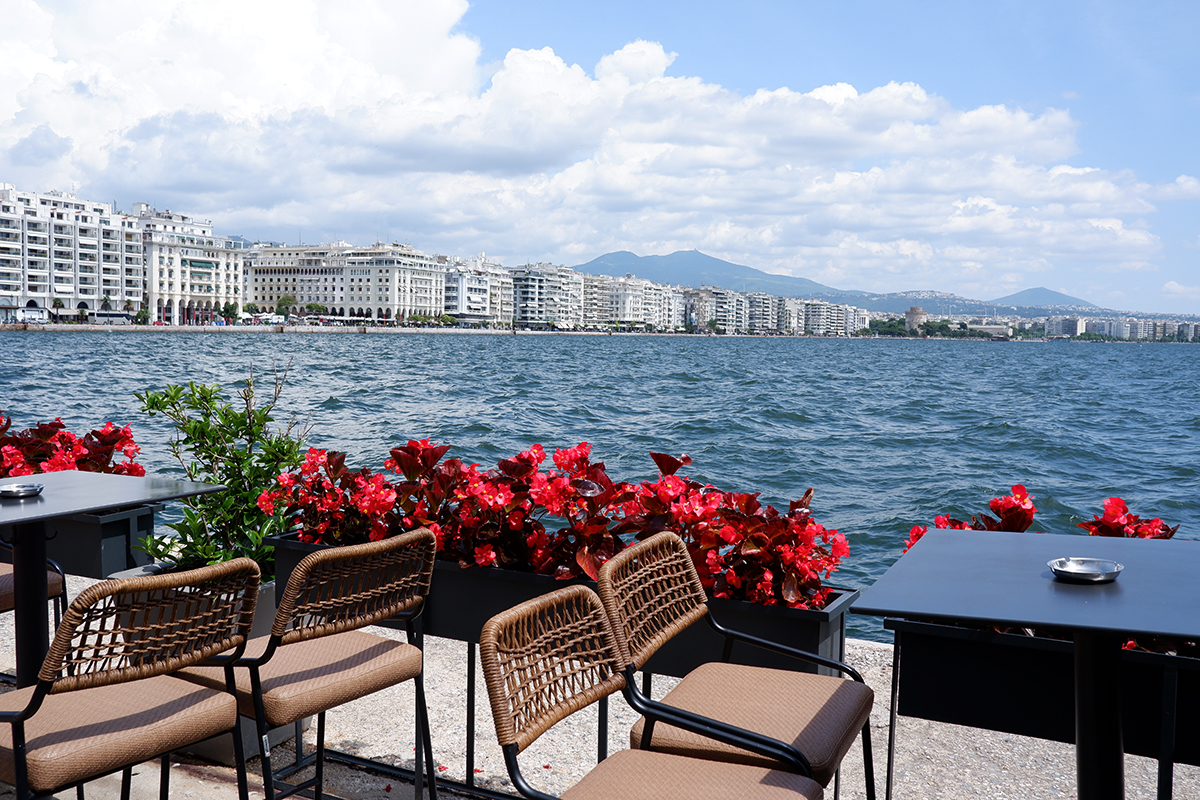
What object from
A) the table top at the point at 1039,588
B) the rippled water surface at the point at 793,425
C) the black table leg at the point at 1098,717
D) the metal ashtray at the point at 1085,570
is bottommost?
the rippled water surface at the point at 793,425

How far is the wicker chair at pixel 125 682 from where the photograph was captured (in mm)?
1848

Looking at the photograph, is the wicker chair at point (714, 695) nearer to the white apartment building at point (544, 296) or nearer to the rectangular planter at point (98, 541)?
the rectangular planter at point (98, 541)

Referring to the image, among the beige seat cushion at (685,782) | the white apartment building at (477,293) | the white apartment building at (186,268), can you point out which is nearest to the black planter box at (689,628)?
the beige seat cushion at (685,782)

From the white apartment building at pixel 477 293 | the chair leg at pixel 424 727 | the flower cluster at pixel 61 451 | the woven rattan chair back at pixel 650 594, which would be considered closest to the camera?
the woven rattan chair back at pixel 650 594

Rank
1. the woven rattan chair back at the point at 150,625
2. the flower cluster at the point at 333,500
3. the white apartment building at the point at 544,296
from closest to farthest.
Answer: the woven rattan chair back at the point at 150,625 < the flower cluster at the point at 333,500 < the white apartment building at the point at 544,296

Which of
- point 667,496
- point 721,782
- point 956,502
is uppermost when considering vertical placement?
point 667,496

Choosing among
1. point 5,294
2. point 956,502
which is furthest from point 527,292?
point 956,502

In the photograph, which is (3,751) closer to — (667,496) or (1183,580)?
(667,496)

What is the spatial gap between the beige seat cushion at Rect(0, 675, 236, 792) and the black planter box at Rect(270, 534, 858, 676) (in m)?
0.69

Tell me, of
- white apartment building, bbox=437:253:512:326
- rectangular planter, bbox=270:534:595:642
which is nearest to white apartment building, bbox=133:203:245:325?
white apartment building, bbox=437:253:512:326

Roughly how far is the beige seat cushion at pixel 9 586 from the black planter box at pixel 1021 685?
2599 mm

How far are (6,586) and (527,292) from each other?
161 m

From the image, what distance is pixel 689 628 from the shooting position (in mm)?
2764

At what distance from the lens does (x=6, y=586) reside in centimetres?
308
